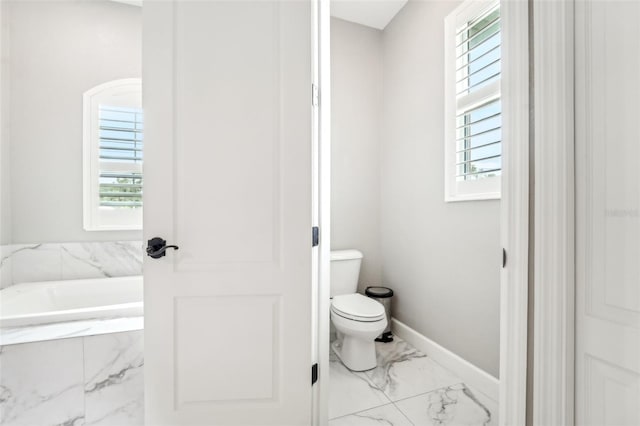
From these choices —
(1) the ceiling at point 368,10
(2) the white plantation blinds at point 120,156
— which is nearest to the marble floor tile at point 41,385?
(2) the white plantation blinds at point 120,156

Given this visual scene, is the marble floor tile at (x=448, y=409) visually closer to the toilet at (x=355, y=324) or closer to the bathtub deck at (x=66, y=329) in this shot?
the toilet at (x=355, y=324)

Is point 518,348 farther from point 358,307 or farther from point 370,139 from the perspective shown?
point 370,139

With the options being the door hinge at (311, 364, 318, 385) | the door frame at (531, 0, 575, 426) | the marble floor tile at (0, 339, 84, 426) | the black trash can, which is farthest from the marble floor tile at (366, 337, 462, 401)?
the marble floor tile at (0, 339, 84, 426)

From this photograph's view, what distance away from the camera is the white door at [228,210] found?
119 cm

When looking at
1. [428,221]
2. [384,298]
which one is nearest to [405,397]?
[384,298]

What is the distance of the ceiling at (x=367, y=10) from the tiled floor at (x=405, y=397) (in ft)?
8.97

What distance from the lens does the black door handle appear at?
3.81 feet

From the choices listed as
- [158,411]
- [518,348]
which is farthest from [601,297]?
[158,411]

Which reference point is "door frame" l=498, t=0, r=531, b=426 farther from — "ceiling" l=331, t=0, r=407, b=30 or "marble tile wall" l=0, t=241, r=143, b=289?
"marble tile wall" l=0, t=241, r=143, b=289

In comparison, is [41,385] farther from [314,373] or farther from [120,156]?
[120,156]

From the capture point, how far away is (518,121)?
1.01 metres

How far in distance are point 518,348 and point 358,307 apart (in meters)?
1.06

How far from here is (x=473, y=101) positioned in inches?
71.8

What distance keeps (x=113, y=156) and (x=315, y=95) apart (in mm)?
1846
